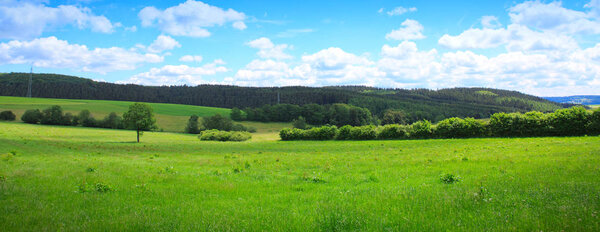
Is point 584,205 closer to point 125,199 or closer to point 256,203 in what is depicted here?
point 256,203

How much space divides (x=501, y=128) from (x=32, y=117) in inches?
4960

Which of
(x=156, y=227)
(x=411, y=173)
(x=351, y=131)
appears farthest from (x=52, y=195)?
(x=351, y=131)

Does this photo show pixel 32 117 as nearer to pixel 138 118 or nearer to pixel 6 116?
pixel 6 116

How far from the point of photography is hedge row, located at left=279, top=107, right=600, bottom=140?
3959 centimetres

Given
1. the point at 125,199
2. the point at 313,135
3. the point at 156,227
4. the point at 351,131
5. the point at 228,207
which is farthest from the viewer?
the point at 313,135

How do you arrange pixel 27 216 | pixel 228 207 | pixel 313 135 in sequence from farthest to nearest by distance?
pixel 313 135 → pixel 228 207 → pixel 27 216

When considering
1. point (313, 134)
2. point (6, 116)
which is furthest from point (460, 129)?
point (6, 116)

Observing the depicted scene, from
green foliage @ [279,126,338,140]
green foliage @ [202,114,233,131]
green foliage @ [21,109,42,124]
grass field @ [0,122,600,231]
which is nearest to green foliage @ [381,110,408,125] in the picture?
green foliage @ [202,114,233,131]

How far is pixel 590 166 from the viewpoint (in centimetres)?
1161

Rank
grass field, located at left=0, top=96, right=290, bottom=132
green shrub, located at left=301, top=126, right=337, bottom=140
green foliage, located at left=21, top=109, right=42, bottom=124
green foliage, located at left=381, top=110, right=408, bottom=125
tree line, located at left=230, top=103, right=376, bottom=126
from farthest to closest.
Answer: green foliage, located at left=381, top=110, right=408, bottom=125, tree line, located at left=230, top=103, right=376, bottom=126, grass field, located at left=0, top=96, right=290, bottom=132, green foliage, located at left=21, top=109, right=42, bottom=124, green shrub, located at left=301, top=126, right=337, bottom=140

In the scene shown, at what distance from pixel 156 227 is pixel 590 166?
49.4 feet

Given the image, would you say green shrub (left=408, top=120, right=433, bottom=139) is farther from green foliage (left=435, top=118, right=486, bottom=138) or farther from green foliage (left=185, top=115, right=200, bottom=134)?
green foliage (left=185, top=115, right=200, bottom=134)

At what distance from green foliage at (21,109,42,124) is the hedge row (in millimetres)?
95403

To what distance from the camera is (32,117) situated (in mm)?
96500
